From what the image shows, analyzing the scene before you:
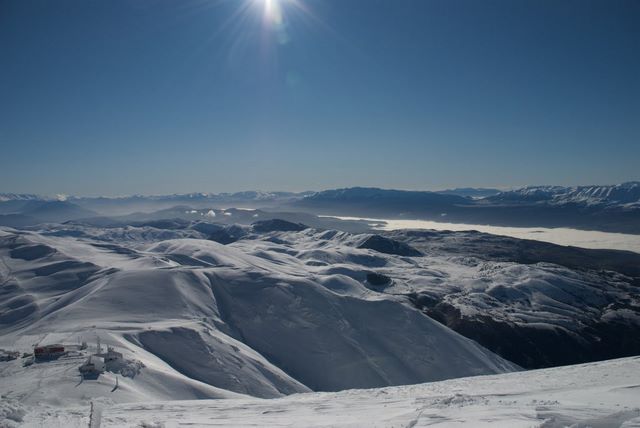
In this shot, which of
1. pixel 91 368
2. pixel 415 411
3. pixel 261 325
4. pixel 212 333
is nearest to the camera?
pixel 415 411

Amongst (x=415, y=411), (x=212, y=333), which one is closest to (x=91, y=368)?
(x=212, y=333)

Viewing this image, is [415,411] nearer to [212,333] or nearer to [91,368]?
[91,368]

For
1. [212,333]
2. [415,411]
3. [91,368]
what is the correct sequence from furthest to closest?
[212,333] → [91,368] → [415,411]

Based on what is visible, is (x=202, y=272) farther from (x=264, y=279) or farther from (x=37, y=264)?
(x=37, y=264)

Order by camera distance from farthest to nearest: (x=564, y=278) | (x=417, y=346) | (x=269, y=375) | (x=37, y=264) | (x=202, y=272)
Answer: (x=564, y=278), (x=37, y=264), (x=202, y=272), (x=417, y=346), (x=269, y=375)

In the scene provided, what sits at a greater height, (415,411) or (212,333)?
(415,411)

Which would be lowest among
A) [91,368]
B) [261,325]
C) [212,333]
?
[261,325]

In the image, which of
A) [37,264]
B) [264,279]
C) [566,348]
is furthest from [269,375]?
[37,264]

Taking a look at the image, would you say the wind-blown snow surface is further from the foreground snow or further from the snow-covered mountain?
the foreground snow

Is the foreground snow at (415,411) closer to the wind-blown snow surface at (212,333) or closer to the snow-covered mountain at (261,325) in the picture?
the snow-covered mountain at (261,325)
